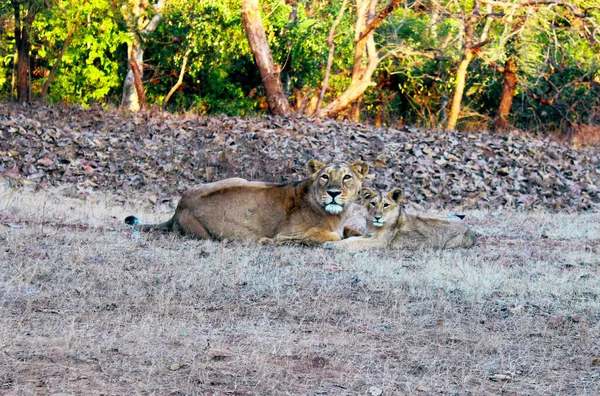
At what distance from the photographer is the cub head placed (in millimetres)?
10070

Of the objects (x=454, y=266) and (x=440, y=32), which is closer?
(x=454, y=266)

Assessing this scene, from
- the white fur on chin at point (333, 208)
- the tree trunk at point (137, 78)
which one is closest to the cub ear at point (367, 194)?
the white fur on chin at point (333, 208)

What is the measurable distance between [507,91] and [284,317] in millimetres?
24186

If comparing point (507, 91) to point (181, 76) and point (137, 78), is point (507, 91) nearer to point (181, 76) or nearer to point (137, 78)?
point (181, 76)

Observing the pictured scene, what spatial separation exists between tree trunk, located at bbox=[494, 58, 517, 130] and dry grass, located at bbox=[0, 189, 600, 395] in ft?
62.5

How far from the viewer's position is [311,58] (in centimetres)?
2872

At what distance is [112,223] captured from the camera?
1174cm

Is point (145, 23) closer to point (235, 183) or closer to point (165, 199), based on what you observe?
point (165, 199)

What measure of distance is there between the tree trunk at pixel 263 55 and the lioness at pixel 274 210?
12505 mm

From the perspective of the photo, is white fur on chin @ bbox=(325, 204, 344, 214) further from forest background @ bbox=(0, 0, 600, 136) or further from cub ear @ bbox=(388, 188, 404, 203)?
forest background @ bbox=(0, 0, 600, 136)

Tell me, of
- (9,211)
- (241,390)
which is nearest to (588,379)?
(241,390)

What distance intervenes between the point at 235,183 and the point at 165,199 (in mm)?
4845

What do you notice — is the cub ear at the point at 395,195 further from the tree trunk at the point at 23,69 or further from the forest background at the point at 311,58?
the tree trunk at the point at 23,69

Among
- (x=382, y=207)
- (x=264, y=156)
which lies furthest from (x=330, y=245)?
(x=264, y=156)
